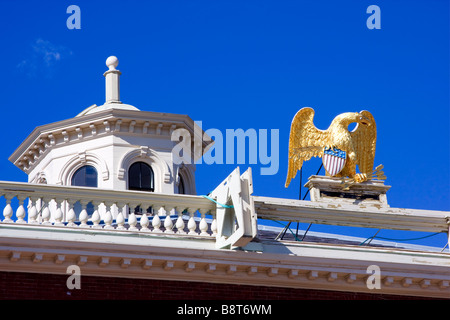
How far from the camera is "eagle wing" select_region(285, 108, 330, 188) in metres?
23.5

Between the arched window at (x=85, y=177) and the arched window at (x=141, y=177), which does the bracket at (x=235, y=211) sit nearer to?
the arched window at (x=141, y=177)

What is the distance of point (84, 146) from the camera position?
27.2m

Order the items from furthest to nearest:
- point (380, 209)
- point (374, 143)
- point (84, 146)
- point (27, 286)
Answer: point (84, 146)
point (374, 143)
point (380, 209)
point (27, 286)

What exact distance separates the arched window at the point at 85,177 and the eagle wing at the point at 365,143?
22.1 ft

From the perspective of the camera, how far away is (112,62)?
28531mm

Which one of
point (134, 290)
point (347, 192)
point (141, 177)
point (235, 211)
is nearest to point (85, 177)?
point (141, 177)

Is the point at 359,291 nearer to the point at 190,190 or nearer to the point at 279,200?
the point at 279,200

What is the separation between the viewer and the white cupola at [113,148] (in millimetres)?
26766

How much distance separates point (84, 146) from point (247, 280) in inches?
324

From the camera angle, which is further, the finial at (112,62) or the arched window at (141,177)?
the finial at (112,62)

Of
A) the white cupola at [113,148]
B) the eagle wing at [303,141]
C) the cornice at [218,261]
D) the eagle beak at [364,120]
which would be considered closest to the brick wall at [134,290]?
the cornice at [218,261]
